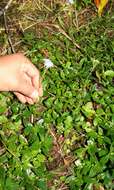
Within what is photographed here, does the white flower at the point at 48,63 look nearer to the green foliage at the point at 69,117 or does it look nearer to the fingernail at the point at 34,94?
the green foliage at the point at 69,117

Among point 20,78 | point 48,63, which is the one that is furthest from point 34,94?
point 48,63

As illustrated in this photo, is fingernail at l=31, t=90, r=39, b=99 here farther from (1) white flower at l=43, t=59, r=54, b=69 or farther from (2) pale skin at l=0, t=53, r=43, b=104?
(1) white flower at l=43, t=59, r=54, b=69

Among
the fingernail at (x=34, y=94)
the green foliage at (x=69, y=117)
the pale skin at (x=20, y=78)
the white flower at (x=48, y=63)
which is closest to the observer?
the green foliage at (x=69, y=117)

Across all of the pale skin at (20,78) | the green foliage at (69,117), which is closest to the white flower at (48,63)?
the green foliage at (69,117)

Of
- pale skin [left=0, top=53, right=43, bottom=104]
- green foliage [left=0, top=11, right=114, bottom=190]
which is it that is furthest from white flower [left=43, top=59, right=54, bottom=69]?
pale skin [left=0, top=53, right=43, bottom=104]

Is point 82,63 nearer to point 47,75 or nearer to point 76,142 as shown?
point 47,75

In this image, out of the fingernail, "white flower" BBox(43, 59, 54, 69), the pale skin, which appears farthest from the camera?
"white flower" BBox(43, 59, 54, 69)
